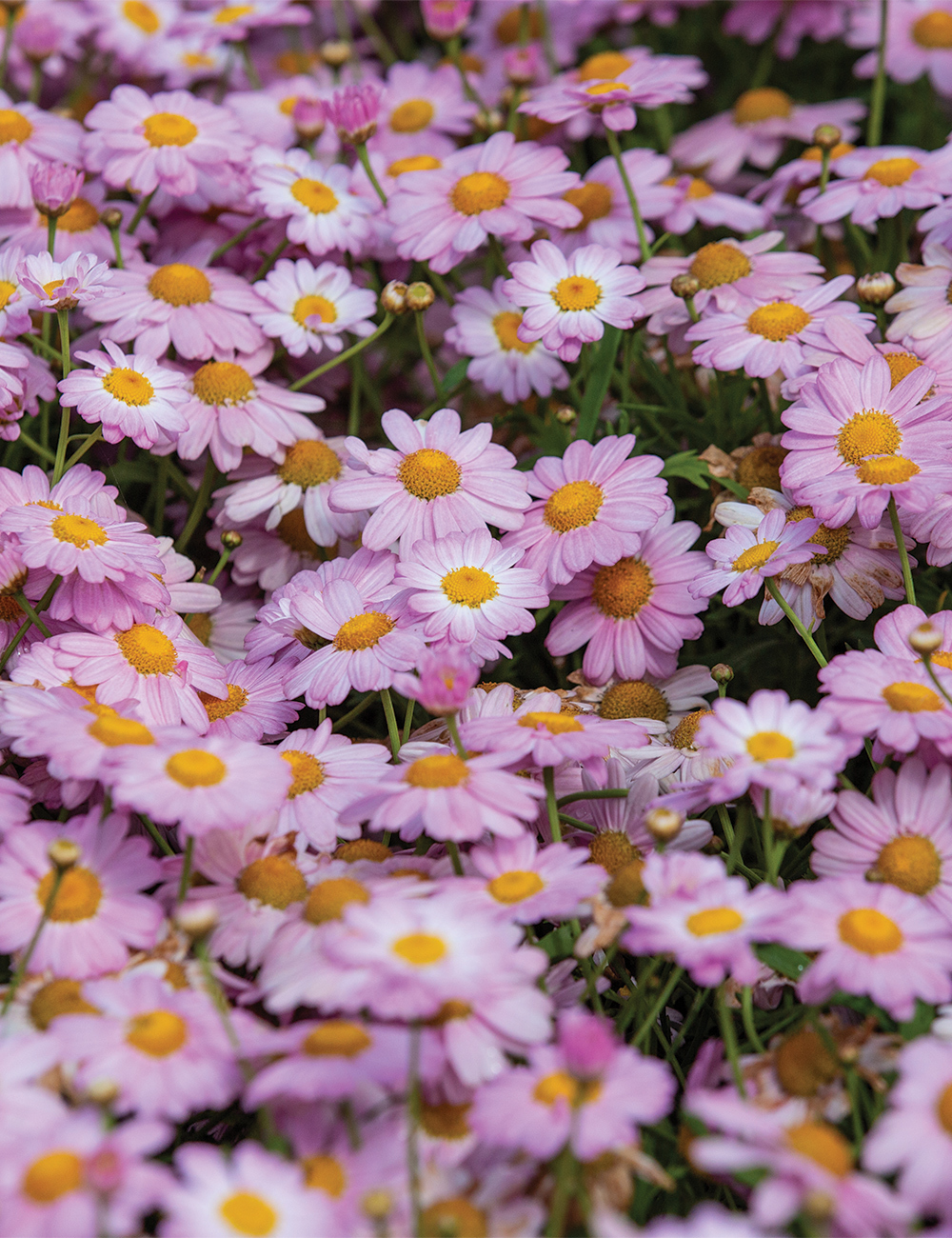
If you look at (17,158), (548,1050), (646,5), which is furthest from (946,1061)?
(646,5)

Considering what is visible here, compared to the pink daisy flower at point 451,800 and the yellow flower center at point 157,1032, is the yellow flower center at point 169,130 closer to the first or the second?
the pink daisy flower at point 451,800

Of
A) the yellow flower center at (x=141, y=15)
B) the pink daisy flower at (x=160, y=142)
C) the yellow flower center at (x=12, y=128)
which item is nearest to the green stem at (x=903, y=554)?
the pink daisy flower at (x=160, y=142)

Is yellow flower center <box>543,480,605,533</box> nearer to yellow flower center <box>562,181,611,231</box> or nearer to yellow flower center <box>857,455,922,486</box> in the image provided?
yellow flower center <box>857,455,922,486</box>

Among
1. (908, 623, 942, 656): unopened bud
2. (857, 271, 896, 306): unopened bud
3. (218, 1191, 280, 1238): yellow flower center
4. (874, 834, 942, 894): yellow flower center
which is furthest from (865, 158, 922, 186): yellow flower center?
(218, 1191, 280, 1238): yellow flower center

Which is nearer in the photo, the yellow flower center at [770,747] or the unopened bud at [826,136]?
the yellow flower center at [770,747]

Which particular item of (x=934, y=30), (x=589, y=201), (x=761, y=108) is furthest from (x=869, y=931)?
(x=934, y=30)

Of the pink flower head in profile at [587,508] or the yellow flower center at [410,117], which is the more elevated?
the yellow flower center at [410,117]
